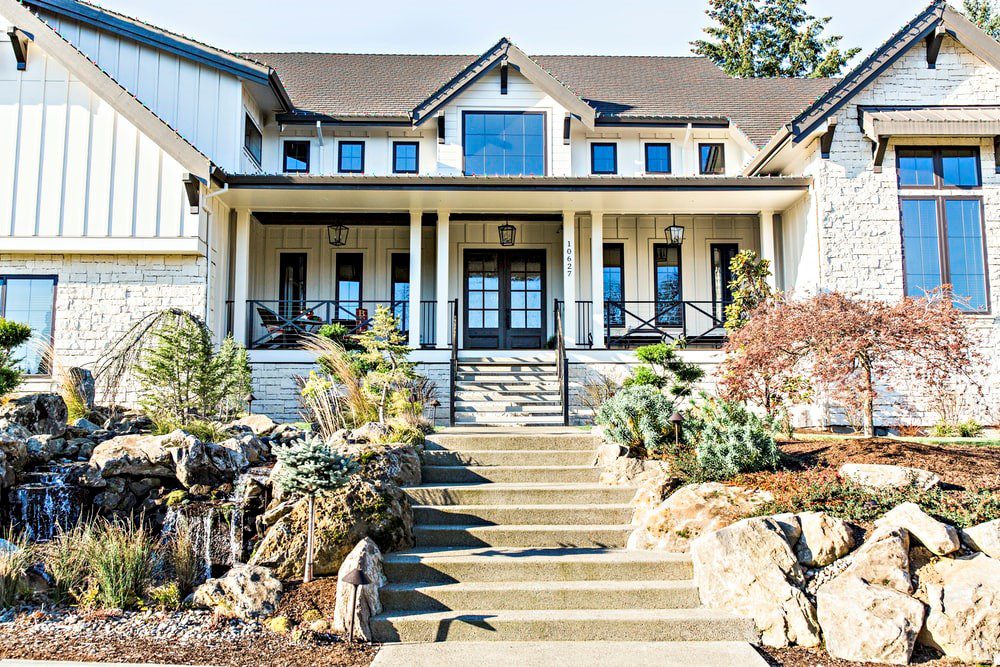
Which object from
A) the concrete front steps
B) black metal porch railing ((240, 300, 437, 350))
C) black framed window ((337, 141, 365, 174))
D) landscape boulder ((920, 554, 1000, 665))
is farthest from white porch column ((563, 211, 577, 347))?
landscape boulder ((920, 554, 1000, 665))

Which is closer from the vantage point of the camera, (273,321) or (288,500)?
(288,500)

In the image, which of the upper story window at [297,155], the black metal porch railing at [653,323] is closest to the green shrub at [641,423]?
the black metal porch railing at [653,323]

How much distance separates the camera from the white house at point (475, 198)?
11.4 metres

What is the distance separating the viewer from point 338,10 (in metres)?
Result: 10.2

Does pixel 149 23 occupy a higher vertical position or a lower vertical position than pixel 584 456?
higher

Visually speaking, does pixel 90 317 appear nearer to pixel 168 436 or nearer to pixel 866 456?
pixel 168 436

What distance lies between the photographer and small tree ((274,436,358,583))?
5.81 meters

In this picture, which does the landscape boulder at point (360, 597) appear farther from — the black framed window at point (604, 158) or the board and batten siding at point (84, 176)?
the black framed window at point (604, 158)

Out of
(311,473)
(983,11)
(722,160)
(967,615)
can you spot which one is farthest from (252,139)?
(983,11)

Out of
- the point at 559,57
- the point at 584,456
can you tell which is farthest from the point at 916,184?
the point at 559,57

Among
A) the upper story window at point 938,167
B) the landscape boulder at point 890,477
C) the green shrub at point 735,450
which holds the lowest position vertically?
the landscape boulder at point 890,477

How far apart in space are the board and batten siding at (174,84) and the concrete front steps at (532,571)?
848cm

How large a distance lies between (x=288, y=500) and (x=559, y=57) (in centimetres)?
1449

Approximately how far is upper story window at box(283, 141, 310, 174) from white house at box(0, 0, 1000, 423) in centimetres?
4
